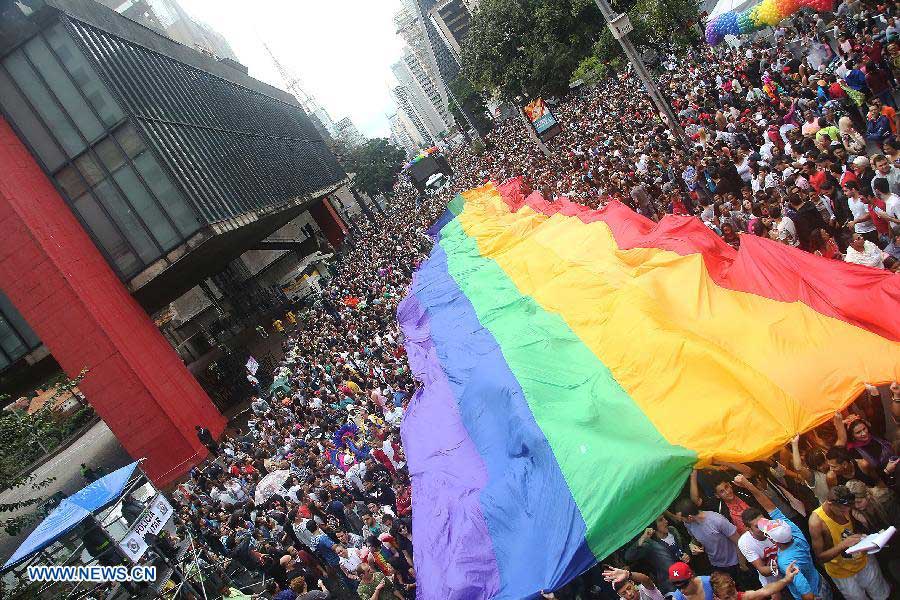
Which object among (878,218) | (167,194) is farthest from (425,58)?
(878,218)

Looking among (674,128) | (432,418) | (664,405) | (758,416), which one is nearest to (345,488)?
(432,418)

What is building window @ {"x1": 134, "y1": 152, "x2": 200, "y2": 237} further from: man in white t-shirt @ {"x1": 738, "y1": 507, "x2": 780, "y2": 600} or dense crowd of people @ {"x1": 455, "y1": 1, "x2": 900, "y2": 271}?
man in white t-shirt @ {"x1": 738, "y1": 507, "x2": 780, "y2": 600}

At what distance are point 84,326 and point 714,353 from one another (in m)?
20.5

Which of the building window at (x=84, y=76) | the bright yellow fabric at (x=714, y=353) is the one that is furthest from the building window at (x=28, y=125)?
the bright yellow fabric at (x=714, y=353)

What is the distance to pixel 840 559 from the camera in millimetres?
4395

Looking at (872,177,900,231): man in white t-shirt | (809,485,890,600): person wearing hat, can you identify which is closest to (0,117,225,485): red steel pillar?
(809,485,890,600): person wearing hat

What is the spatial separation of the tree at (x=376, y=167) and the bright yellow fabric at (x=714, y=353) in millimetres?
59790

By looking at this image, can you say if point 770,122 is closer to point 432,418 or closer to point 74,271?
point 432,418

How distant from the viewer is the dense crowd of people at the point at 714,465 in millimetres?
4824

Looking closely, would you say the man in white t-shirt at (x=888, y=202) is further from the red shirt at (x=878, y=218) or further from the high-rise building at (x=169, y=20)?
the high-rise building at (x=169, y=20)

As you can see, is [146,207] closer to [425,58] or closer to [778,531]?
[778,531]

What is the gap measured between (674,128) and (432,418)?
1061cm

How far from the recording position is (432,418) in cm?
1047

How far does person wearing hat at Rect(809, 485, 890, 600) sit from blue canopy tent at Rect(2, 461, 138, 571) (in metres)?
9.48
